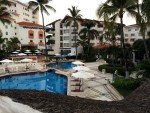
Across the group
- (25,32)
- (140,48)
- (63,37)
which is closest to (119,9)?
(140,48)

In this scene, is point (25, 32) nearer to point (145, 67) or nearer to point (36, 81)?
point (36, 81)

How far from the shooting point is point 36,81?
3228cm

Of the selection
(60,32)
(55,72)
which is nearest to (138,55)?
(55,72)

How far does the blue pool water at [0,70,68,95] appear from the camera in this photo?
93.0 feet

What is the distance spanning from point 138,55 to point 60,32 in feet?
137

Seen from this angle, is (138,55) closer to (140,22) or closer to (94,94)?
(140,22)

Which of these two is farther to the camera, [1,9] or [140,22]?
[1,9]

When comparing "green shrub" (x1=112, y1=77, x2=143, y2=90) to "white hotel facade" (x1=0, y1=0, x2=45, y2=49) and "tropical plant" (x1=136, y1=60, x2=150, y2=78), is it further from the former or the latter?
"white hotel facade" (x1=0, y1=0, x2=45, y2=49)

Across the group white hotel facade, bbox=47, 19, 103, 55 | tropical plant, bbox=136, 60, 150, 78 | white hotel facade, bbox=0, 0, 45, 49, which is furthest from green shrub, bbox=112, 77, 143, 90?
white hotel facade, bbox=0, 0, 45, 49

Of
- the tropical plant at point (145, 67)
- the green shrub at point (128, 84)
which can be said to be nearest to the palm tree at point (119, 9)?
the tropical plant at point (145, 67)

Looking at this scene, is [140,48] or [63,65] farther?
[63,65]

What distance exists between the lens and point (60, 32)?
84875 millimetres

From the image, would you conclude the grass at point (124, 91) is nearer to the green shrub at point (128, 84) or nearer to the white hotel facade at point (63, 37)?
the green shrub at point (128, 84)

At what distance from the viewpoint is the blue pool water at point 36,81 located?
2835cm
